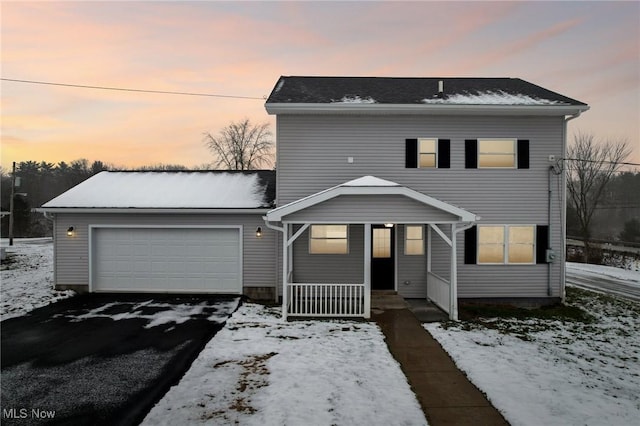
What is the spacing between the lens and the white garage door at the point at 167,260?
10.7m

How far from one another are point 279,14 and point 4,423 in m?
15.7

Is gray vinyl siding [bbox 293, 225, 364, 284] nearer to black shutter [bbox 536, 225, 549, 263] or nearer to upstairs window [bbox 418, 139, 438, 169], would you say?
upstairs window [bbox 418, 139, 438, 169]

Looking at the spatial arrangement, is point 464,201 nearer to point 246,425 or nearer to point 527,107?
point 527,107

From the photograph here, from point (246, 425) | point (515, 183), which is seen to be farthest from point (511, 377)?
point (515, 183)

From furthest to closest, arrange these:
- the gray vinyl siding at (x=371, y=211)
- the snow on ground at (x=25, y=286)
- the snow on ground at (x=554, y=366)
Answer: the snow on ground at (x=25, y=286), the gray vinyl siding at (x=371, y=211), the snow on ground at (x=554, y=366)

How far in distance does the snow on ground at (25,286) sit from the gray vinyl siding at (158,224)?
776mm

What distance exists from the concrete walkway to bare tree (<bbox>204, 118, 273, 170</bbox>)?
30925 millimetres

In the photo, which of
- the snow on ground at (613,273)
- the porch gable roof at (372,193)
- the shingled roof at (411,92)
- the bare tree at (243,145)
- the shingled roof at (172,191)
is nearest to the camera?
the porch gable roof at (372,193)

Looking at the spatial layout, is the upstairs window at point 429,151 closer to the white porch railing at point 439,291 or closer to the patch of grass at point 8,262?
the white porch railing at point 439,291

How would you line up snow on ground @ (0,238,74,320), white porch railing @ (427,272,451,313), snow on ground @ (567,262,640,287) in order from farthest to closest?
snow on ground @ (567,262,640,287), snow on ground @ (0,238,74,320), white porch railing @ (427,272,451,313)

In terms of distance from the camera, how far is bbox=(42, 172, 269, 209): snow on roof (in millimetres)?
10773

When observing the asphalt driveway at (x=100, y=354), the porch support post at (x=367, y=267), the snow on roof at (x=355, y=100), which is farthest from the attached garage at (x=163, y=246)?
the snow on roof at (x=355, y=100)

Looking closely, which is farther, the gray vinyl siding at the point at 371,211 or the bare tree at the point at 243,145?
the bare tree at the point at 243,145

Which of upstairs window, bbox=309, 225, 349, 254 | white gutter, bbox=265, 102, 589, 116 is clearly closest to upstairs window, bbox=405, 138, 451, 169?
white gutter, bbox=265, 102, 589, 116
